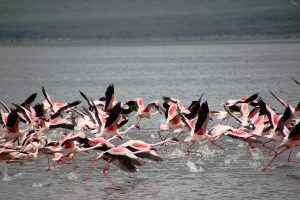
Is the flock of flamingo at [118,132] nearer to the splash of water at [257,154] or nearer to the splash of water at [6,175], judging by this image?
the splash of water at [257,154]

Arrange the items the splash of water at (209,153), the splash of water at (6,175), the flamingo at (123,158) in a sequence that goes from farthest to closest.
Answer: the splash of water at (209,153), the splash of water at (6,175), the flamingo at (123,158)

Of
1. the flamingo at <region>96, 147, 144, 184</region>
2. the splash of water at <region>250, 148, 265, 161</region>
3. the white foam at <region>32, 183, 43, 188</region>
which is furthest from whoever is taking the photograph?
the splash of water at <region>250, 148, 265, 161</region>

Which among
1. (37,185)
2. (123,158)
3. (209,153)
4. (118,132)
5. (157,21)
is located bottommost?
(157,21)

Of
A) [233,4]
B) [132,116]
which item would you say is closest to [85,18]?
[233,4]

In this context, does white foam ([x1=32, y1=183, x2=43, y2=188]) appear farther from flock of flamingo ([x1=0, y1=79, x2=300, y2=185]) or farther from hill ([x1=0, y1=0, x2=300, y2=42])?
hill ([x1=0, y1=0, x2=300, y2=42])

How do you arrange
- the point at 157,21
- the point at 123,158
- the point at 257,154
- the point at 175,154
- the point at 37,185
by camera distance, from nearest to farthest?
the point at 123,158 < the point at 37,185 < the point at 257,154 < the point at 175,154 < the point at 157,21

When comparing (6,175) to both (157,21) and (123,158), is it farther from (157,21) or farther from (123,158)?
(157,21)

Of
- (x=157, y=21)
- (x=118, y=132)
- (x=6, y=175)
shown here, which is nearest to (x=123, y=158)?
(x=6, y=175)

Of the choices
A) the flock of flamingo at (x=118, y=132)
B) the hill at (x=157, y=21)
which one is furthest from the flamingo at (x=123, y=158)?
the hill at (x=157, y=21)

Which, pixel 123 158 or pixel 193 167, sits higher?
pixel 123 158

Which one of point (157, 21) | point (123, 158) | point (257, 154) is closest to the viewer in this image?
point (123, 158)

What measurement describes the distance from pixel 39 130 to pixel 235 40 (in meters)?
168

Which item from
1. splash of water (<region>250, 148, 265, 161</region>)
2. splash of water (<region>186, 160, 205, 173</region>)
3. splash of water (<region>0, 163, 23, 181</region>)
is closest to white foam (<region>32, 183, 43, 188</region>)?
splash of water (<region>0, 163, 23, 181</region>)

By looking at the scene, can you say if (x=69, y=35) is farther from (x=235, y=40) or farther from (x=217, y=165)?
(x=217, y=165)
